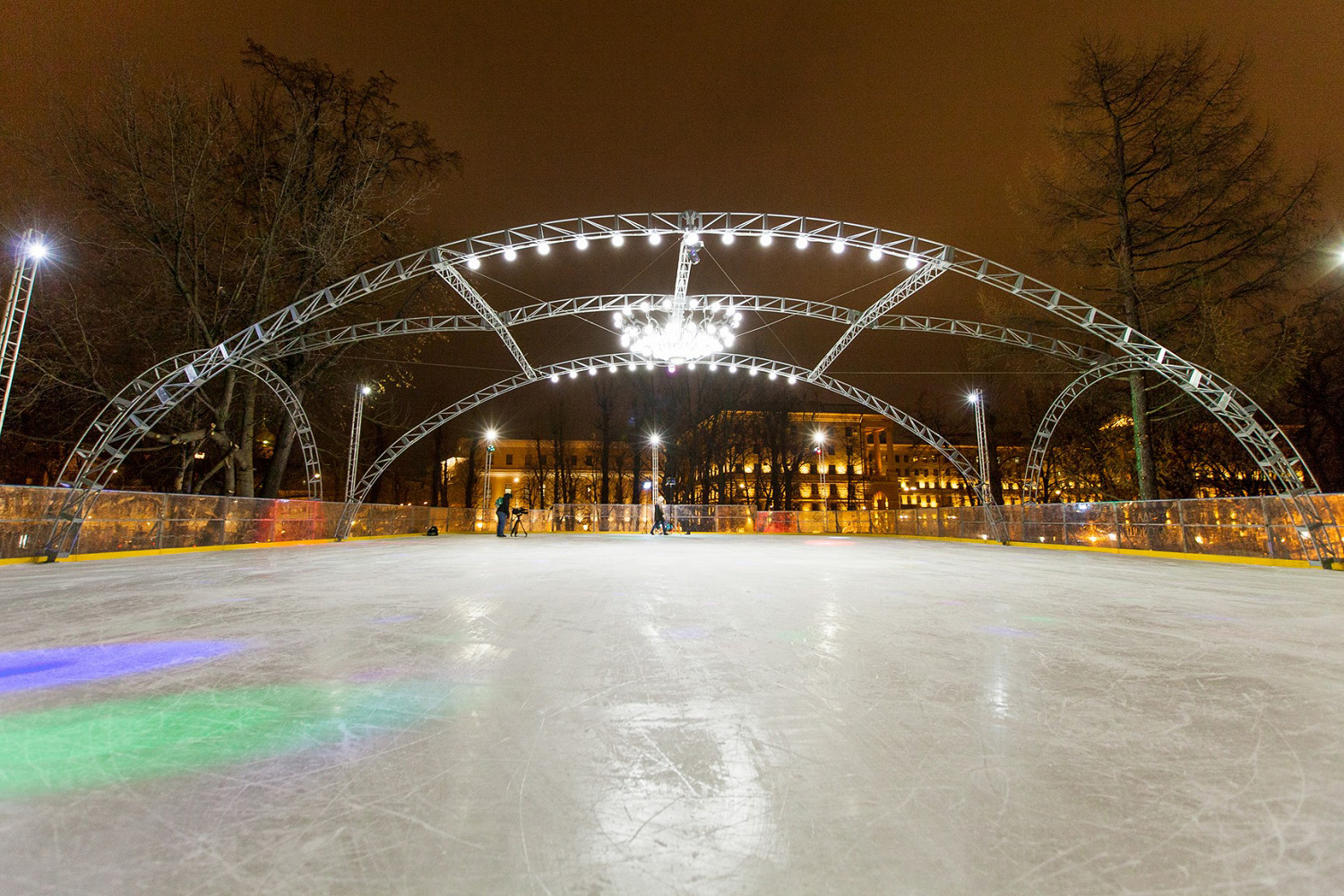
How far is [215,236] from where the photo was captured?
19094mm

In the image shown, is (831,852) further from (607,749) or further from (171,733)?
(171,733)

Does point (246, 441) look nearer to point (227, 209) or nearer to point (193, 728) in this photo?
point (227, 209)

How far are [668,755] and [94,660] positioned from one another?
4321 mm

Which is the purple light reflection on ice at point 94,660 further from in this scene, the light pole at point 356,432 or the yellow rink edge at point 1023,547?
the light pole at point 356,432

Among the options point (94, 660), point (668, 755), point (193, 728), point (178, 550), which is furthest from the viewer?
point (178, 550)

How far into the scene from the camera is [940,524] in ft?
97.3

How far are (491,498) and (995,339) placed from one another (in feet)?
201

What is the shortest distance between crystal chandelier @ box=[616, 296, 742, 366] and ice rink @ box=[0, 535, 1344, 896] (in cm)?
1546

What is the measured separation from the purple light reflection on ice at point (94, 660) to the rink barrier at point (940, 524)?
1140 centimetres

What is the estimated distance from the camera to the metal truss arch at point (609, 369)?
956 inches

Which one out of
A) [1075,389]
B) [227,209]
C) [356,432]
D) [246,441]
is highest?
[227,209]

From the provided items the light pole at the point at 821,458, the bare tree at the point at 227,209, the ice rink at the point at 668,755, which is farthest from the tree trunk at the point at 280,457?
the light pole at the point at 821,458

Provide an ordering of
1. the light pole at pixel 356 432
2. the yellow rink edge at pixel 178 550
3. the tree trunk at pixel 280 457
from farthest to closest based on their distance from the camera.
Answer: the light pole at pixel 356 432 < the tree trunk at pixel 280 457 < the yellow rink edge at pixel 178 550

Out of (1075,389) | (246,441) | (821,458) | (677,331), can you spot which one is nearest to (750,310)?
(677,331)
